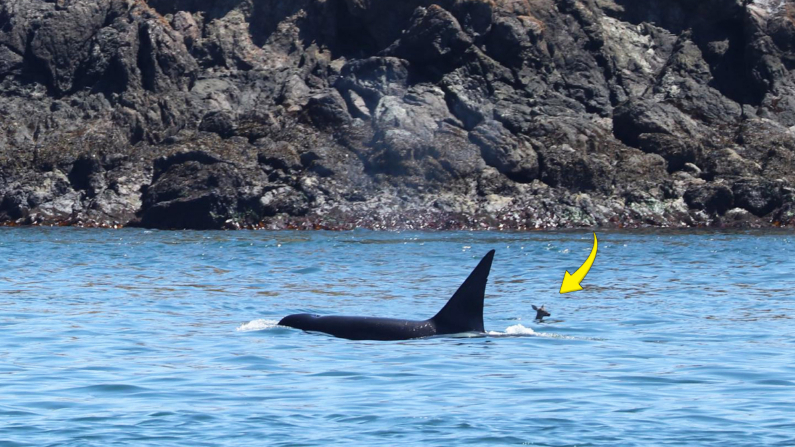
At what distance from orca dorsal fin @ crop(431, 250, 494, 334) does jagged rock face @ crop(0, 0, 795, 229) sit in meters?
33.3

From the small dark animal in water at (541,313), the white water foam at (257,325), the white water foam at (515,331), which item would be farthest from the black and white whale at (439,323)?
the small dark animal in water at (541,313)

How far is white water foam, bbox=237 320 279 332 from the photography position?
58.0 ft

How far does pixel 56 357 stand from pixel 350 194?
36862mm

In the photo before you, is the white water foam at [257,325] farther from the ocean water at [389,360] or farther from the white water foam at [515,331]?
the white water foam at [515,331]

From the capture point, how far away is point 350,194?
5156cm

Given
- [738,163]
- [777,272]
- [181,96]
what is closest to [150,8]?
[181,96]

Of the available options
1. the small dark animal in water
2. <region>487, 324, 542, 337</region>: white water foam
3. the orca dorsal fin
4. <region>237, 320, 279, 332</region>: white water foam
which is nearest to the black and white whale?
the orca dorsal fin

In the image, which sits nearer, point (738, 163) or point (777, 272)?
point (777, 272)

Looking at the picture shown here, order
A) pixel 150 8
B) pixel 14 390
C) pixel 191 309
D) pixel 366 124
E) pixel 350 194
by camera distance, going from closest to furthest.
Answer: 1. pixel 14 390
2. pixel 191 309
3. pixel 350 194
4. pixel 366 124
5. pixel 150 8

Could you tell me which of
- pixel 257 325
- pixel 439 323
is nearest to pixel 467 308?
pixel 439 323

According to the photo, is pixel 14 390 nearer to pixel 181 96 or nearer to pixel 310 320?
pixel 310 320

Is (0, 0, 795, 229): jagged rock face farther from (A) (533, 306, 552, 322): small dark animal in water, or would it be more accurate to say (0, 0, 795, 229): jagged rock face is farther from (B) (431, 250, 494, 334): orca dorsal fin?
(B) (431, 250, 494, 334): orca dorsal fin

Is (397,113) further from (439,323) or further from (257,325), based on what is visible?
(439,323)

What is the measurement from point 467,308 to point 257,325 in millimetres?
3545
